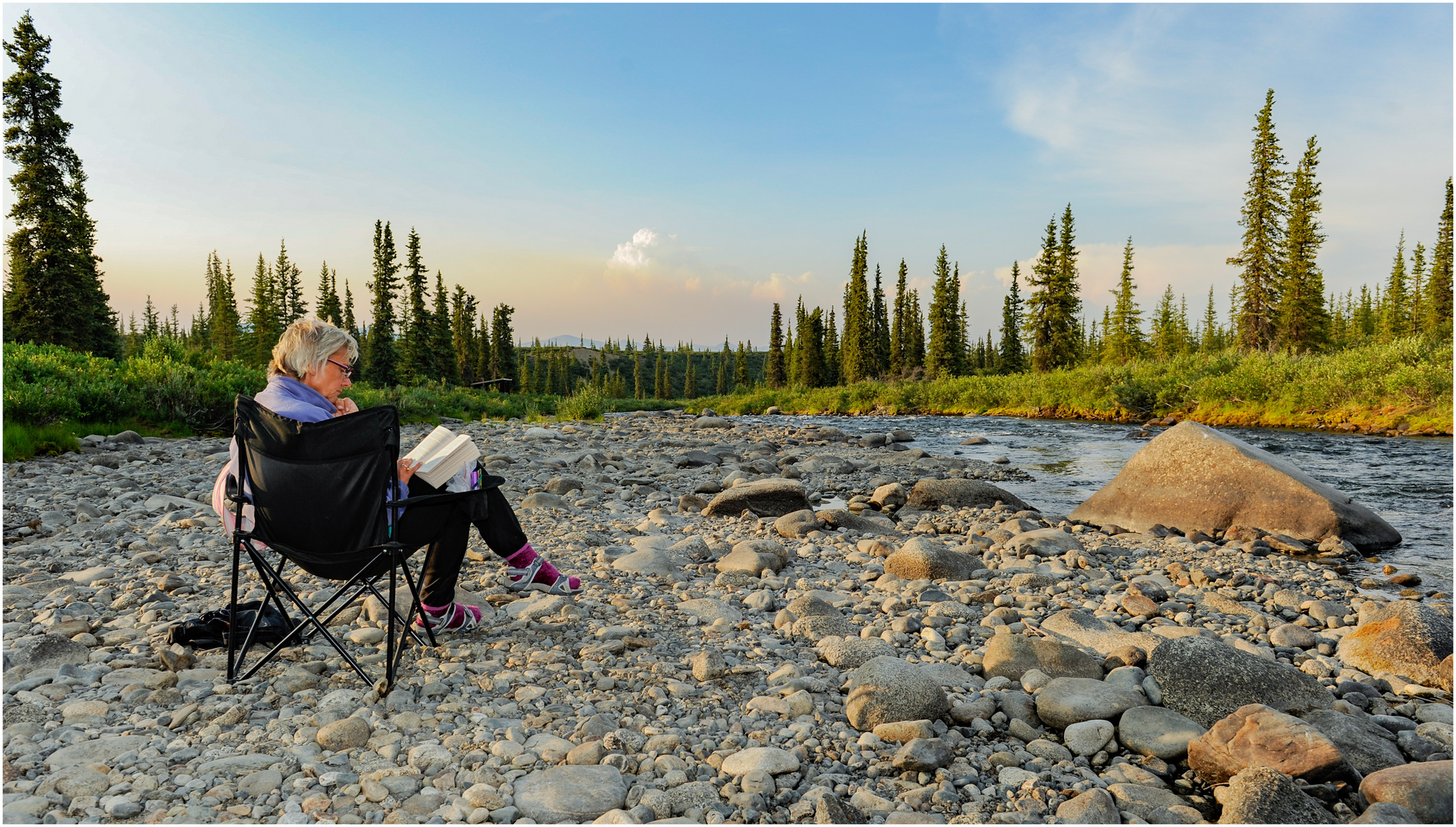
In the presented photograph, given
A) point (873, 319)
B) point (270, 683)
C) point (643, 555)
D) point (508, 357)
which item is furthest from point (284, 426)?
point (508, 357)

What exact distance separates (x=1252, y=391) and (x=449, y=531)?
1017 inches

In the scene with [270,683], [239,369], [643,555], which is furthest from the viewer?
[239,369]

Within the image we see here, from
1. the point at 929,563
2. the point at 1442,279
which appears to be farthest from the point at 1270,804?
the point at 1442,279

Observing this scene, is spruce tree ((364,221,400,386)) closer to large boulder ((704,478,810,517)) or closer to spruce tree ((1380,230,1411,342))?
large boulder ((704,478,810,517))

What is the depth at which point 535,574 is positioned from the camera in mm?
4105

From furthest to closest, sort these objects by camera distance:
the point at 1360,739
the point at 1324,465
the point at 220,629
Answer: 1. the point at 1324,465
2. the point at 220,629
3. the point at 1360,739

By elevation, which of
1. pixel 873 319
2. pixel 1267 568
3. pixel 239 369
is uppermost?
pixel 873 319

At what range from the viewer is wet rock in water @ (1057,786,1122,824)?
2.27 meters

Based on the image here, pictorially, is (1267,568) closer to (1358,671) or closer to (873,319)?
(1358,671)

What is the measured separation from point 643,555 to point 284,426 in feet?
9.60

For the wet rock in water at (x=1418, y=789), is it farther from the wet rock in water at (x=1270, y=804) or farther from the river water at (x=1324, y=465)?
the river water at (x=1324, y=465)

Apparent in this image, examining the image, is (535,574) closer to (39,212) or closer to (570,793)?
(570,793)

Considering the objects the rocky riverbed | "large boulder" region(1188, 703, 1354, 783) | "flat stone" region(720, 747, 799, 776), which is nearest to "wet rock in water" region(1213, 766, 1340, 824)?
the rocky riverbed

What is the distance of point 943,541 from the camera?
6582mm
